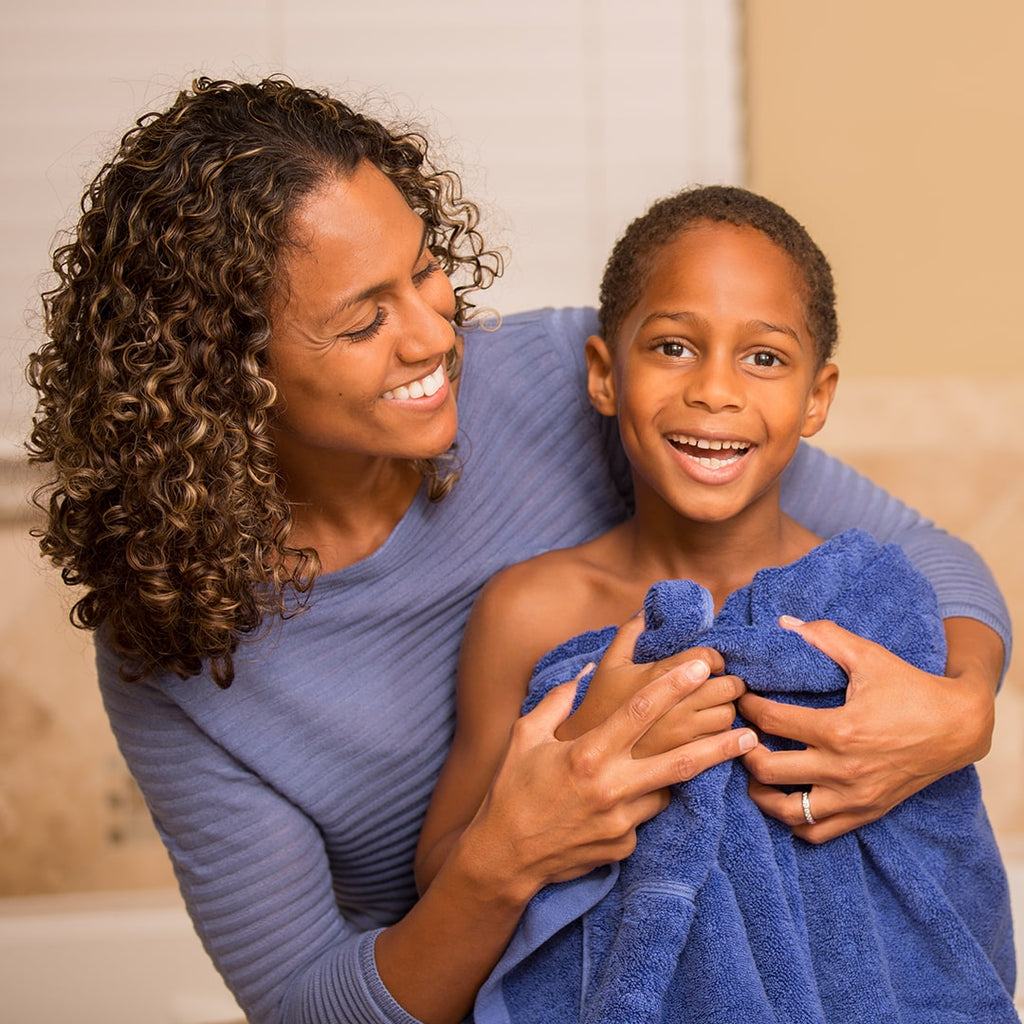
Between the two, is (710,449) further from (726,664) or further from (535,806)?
(535,806)

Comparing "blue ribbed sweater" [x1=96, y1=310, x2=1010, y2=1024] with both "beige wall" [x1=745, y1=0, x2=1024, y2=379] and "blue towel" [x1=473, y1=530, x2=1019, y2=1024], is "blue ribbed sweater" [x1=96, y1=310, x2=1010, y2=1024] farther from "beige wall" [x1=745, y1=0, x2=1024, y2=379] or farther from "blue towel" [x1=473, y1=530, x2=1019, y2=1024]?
"beige wall" [x1=745, y1=0, x2=1024, y2=379]

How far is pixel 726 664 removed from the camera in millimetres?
1208

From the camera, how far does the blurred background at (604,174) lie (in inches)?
94.6

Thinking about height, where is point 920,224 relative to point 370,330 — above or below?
below

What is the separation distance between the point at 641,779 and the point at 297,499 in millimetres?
546

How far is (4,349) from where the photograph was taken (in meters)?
2.54

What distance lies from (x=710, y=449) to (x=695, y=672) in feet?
0.96

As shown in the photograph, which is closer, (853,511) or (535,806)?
(535,806)

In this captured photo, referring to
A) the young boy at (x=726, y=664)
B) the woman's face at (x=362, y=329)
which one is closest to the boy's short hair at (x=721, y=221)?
the young boy at (x=726, y=664)

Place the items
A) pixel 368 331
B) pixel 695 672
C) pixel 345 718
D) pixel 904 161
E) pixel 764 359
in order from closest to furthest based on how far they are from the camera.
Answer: pixel 695 672
pixel 368 331
pixel 764 359
pixel 345 718
pixel 904 161

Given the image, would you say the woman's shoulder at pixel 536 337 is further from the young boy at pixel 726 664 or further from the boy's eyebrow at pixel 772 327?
the boy's eyebrow at pixel 772 327

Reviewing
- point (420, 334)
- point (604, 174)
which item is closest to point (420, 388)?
point (420, 334)

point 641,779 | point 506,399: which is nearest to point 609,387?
point 506,399

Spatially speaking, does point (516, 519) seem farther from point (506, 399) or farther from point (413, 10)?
point (413, 10)
